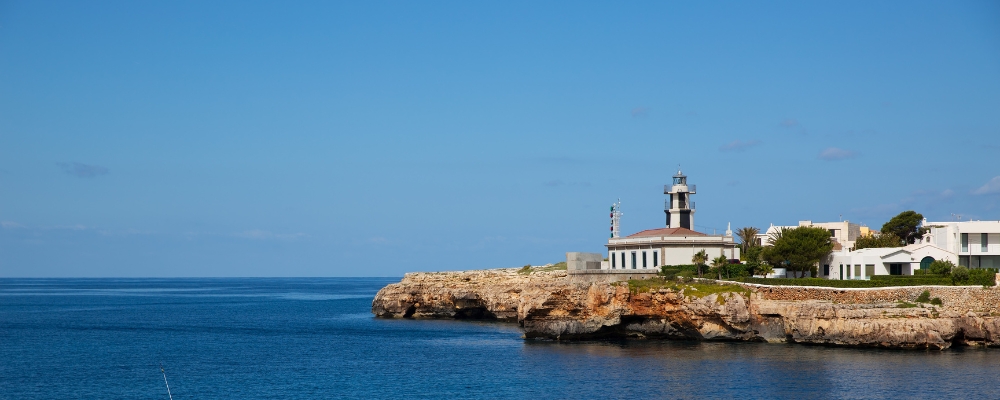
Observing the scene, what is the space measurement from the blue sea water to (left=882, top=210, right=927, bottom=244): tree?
5131 centimetres

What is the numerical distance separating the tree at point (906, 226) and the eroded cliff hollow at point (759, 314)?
4760 centimetres

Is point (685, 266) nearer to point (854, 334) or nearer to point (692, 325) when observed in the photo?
point (692, 325)

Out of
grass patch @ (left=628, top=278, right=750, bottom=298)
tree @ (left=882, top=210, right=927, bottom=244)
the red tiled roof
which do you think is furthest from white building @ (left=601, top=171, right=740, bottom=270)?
tree @ (left=882, top=210, right=927, bottom=244)

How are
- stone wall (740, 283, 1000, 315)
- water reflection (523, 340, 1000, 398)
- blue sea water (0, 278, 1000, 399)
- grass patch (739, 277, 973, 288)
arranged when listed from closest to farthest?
water reflection (523, 340, 1000, 398)
blue sea water (0, 278, 1000, 399)
stone wall (740, 283, 1000, 315)
grass patch (739, 277, 973, 288)

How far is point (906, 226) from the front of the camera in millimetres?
100188

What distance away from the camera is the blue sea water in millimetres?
41781

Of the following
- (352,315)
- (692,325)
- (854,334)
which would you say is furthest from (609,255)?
(352,315)

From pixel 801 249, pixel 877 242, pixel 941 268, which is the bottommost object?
pixel 941 268

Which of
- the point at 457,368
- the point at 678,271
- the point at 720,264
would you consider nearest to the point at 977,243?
the point at 720,264

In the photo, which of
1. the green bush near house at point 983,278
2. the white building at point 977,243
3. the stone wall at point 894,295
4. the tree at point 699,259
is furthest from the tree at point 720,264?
the white building at point 977,243

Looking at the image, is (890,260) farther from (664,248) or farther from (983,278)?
(664,248)

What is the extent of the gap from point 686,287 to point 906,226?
5100 cm

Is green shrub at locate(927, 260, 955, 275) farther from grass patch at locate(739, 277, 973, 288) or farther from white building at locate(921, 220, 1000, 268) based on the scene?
white building at locate(921, 220, 1000, 268)

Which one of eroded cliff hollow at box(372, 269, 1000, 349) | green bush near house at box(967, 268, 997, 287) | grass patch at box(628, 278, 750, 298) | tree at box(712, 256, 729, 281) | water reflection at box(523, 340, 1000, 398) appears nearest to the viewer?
water reflection at box(523, 340, 1000, 398)
